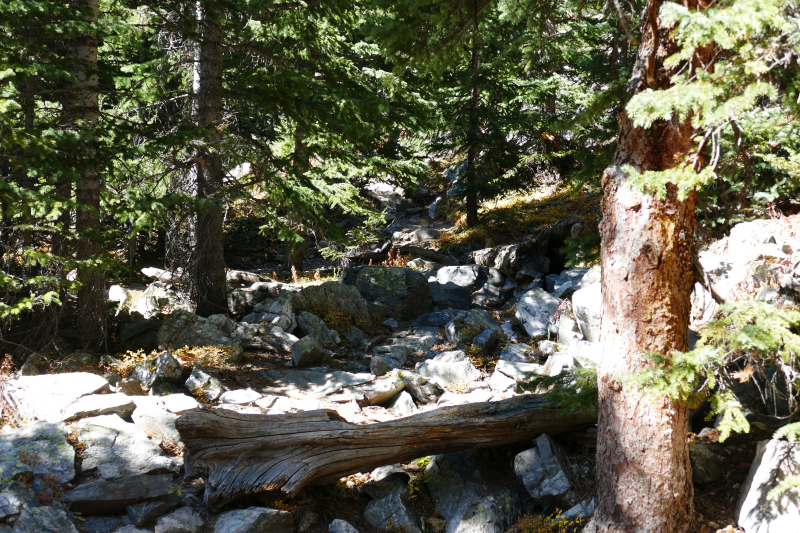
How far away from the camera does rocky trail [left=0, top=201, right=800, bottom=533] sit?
192 inches

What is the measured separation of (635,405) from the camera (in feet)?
15.1

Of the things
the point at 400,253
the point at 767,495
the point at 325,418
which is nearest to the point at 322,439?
the point at 325,418

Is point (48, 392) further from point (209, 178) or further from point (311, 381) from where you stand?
point (209, 178)

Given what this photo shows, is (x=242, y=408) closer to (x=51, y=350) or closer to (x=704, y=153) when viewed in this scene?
(x=51, y=350)

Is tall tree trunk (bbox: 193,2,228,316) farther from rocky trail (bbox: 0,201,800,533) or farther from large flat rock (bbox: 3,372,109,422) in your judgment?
large flat rock (bbox: 3,372,109,422)

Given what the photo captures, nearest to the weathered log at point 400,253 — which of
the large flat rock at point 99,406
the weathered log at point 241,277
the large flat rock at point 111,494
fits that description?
the weathered log at point 241,277

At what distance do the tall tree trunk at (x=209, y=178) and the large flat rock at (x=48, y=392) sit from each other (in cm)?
413

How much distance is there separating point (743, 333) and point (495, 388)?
509 cm

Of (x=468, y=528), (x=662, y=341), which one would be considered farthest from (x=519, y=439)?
(x=662, y=341)

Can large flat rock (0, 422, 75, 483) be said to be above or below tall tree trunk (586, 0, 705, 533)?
below

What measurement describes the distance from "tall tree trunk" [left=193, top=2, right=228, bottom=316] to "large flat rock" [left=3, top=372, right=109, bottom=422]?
4134mm

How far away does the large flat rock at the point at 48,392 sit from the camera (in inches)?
238

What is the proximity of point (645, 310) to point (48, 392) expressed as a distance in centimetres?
688

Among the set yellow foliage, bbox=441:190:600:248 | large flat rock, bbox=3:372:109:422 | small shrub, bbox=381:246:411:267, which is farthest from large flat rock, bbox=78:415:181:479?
yellow foliage, bbox=441:190:600:248
